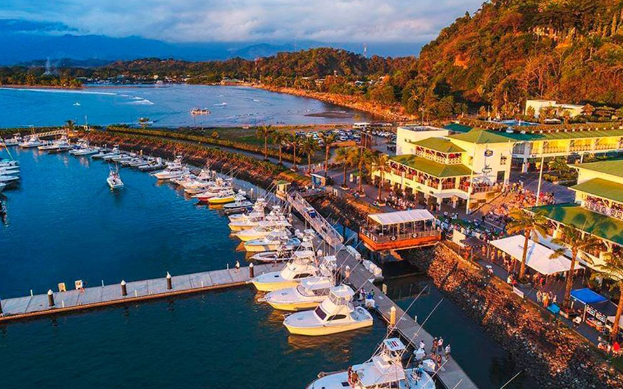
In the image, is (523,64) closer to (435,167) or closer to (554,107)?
(554,107)

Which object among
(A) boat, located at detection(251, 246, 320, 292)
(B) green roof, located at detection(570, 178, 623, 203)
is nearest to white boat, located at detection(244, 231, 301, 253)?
(A) boat, located at detection(251, 246, 320, 292)

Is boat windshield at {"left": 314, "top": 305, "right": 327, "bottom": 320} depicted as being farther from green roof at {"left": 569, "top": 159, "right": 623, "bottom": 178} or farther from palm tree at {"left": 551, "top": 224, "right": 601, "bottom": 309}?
green roof at {"left": 569, "top": 159, "right": 623, "bottom": 178}

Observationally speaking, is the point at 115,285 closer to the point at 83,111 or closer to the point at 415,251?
the point at 415,251

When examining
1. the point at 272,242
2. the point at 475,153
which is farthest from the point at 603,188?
the point at 272,242

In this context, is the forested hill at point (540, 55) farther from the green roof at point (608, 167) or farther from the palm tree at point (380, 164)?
the green roof at point (608, 167)

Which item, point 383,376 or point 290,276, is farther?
point 290,276

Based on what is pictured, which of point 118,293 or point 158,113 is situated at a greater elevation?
point 158,113
